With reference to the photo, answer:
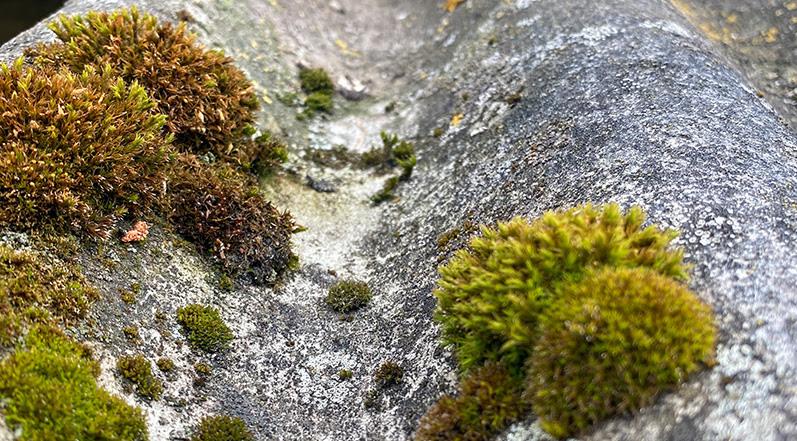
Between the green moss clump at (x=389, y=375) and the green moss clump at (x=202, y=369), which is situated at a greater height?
the green moss clump at (x=202, y=369)

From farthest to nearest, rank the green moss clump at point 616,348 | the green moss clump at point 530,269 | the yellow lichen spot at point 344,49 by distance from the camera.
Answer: the yellow lichen spot at point 344,49, the green moss clump at point 530,269, the green moss clump at point 616,348

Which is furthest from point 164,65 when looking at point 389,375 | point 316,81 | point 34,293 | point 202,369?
point 389,375

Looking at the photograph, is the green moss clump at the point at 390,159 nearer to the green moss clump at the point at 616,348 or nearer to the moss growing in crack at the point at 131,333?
the moss growing in crack at the point at 131,333

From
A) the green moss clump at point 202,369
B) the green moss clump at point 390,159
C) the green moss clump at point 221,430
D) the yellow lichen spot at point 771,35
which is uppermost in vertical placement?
the yellow lichen spot at point 771,35

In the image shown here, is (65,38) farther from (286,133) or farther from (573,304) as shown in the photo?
(573,304)

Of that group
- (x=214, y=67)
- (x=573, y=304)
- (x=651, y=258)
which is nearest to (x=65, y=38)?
(x=214, y=67)

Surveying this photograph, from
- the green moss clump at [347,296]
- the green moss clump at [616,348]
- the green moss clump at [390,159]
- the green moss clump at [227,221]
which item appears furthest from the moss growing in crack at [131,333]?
the green moss clump at [390,159]

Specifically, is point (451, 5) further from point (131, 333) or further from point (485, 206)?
→ point (131, 333)
